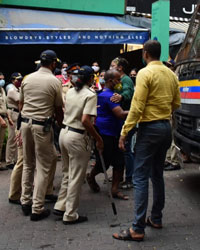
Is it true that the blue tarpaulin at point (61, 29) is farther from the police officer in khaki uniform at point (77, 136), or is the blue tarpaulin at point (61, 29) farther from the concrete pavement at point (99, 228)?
the police officer in khaki uniform at point (77, 136)

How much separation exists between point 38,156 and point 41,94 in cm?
77

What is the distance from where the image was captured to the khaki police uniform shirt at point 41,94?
16.2 feet

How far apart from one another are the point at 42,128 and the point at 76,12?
Answer: 908 centimetres

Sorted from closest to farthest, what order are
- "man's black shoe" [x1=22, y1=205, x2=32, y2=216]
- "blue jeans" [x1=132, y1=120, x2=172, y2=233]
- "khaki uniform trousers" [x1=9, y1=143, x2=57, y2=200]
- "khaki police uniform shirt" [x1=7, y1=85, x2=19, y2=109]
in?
"blue jeans" [x1=132, y1=120, x2=172, y2=233] → "man's black shoe" [x1=22, y1=205, x2=32, y2=216] → "khaki uniform trousers" [x1=9, y1=143, x2=57, y2=200] → "khaki police uniform shirt" [x1=7, y1=85, x2=19, y2=109]

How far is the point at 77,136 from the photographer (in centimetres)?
475

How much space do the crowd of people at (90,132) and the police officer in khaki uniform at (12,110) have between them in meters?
1.99

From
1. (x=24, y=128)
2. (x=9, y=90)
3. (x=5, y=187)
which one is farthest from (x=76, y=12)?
(x=24, y=128)

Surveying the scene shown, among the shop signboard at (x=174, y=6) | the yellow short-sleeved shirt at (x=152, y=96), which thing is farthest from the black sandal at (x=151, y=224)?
the shop signboard at (x=174, y=6)

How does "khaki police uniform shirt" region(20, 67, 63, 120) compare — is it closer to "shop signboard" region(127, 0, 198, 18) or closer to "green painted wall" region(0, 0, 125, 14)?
"green painted wall" region(0, 0, 125, 14)

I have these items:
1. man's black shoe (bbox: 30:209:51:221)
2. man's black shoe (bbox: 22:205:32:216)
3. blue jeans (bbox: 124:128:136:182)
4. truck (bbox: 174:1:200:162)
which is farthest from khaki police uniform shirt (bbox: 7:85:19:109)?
truck (bbox: 174:1:200:162)

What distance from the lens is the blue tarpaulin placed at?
10.8 meters

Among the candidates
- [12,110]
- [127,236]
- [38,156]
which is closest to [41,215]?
[38,156]

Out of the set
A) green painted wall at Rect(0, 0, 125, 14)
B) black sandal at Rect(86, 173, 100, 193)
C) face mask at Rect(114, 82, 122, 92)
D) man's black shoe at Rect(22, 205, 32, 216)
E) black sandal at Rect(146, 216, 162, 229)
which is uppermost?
green painted wall at Rect(0, 0, 125, 14)

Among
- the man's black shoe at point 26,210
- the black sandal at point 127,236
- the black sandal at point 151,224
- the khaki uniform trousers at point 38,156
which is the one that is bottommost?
the man's black shoe at point 26,210
